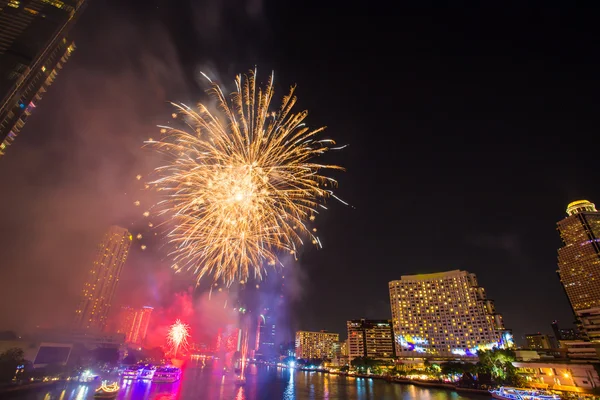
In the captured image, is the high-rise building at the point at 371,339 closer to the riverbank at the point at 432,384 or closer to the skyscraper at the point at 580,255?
the riverbank at the point at 432,384

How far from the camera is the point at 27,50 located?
94.4ft

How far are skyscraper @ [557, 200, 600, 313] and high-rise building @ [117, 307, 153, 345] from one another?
226730 mm

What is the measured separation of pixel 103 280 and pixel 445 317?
16049 centimetres

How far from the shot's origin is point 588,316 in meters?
111

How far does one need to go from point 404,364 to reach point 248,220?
13690 centimetres

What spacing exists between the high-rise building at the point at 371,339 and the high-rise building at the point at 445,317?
108ft

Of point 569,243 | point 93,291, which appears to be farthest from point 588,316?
point 93,291

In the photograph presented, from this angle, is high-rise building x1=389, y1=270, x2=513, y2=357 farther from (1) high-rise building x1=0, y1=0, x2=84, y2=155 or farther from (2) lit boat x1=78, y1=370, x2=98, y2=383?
(1) high-rise building x1=0, y1=0, x2=84, y2=155

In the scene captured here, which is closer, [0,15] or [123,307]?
[0,15]

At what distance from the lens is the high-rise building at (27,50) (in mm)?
27812

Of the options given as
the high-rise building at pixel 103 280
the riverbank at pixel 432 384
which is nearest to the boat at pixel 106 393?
the riverbank at pixel 432 384

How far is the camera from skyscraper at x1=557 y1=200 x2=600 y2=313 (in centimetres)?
13425

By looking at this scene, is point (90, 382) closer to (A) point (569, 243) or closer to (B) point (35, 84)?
(B) point (35, 84)

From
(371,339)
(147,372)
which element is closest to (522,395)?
(147,372)
